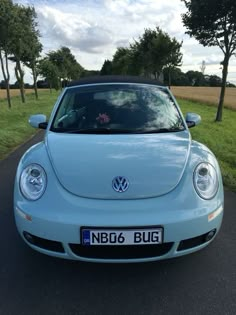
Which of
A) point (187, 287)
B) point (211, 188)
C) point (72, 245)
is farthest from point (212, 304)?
point (72, 245)

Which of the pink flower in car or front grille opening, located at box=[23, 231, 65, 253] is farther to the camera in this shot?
the pink flower in car

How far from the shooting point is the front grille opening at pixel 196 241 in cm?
286

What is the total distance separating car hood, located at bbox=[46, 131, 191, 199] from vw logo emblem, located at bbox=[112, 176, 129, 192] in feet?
0.08

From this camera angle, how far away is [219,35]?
14664 mm

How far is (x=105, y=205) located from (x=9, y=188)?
10.0 ft

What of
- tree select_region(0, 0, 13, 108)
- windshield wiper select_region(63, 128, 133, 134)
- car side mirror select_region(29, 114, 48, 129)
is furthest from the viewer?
tree select_region(0, 0, 13, 108)

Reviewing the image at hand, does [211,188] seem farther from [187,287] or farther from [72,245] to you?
[72,245]

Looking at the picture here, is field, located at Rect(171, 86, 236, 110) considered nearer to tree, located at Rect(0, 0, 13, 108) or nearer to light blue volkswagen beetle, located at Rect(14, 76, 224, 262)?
tree, located at Rect(0, 0, 13, 108)

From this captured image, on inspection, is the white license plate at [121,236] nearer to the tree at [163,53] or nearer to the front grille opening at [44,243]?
the front grille opening at [44,243]

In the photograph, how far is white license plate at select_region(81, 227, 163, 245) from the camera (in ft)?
8.87

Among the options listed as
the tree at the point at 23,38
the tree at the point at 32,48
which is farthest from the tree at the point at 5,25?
the tree at the point at 32,48

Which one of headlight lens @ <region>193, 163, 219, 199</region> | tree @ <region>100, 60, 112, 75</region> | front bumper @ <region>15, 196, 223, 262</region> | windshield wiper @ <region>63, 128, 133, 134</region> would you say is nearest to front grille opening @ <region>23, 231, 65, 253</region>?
front bumper @ <region>15, 196, 223, 262</region>

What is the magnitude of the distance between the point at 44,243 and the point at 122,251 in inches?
23.6

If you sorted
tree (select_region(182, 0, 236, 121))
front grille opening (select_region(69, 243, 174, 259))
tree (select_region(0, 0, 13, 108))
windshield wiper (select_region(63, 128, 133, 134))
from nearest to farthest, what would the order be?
1. front grille opening (select_region(69, 243, 174, 259))
2. windshield wiper (select_region(63, 128, 133, 134))
3. tree (select_region(182, 0, 236, 121))
4. tree (select_region(0, 0, 13, 108))
